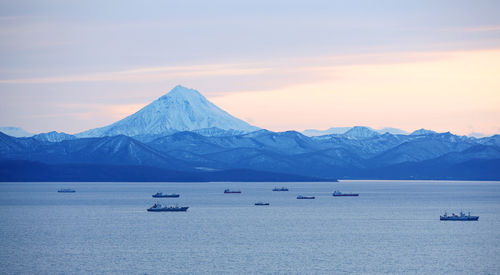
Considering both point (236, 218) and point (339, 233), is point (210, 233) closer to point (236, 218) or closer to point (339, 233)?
point (339, 233)

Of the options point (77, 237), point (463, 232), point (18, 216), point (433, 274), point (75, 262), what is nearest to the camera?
point (433, 274)

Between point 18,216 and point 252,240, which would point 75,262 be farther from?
point 18,216

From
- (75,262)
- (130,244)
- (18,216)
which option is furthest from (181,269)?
(18,216)

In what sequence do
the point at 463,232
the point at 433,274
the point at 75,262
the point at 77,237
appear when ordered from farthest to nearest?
the point at 463,232 < the point at 77,237 < the point at 75,262 < the point at 433,274

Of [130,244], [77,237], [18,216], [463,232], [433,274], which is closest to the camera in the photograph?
[433,274]

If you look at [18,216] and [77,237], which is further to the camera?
[18,216]

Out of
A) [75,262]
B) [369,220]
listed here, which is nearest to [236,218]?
[369,220]

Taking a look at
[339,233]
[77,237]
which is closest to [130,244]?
[77,237]

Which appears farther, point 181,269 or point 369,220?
point 369,220
